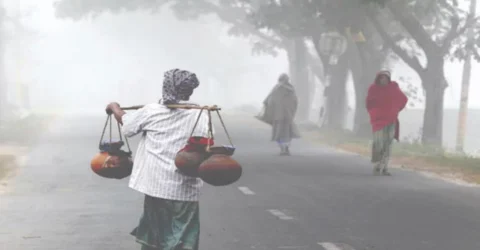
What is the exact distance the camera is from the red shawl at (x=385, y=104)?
1688cm

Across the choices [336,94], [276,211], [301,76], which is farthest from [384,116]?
[301,76]

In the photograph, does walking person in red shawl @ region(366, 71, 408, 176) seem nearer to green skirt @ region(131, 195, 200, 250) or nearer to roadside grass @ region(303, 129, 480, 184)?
roadside grass @ region(303, 129, 480, 184)

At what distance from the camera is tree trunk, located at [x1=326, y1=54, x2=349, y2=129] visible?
34.2 meters

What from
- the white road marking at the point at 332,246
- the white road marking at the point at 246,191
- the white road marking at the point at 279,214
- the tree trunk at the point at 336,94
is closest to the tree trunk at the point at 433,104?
the tree trunk at the point at 336,94

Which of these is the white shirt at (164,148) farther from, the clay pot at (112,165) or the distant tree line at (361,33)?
the distant tree line at (361,33)

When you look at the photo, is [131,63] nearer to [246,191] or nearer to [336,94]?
[336,94]

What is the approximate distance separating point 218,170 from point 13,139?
74.9ft

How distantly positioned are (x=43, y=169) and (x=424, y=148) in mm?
10527

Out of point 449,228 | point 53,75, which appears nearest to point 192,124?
point 449,228

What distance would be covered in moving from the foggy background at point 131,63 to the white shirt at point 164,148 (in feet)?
155

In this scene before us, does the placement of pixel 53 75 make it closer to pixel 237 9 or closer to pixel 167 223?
pixel 237 9

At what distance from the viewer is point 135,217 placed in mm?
11109

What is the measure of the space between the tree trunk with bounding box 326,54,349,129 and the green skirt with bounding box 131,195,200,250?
27852mm

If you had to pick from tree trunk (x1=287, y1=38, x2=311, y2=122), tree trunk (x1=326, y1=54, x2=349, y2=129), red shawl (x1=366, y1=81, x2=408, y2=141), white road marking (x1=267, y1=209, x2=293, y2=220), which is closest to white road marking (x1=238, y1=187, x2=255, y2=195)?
white road marking (x1=267, y1=209, x2=293, y2=220)
